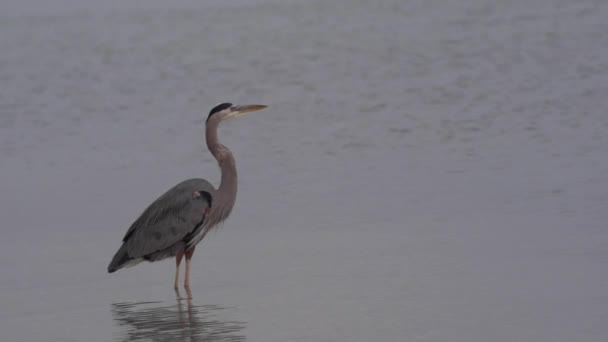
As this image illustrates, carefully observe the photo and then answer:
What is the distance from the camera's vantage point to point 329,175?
11.7 meters

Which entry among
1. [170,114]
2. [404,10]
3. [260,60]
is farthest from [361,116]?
[404,10]

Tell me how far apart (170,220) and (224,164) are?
664 mm

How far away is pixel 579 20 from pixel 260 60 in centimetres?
583

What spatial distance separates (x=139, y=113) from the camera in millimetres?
16297

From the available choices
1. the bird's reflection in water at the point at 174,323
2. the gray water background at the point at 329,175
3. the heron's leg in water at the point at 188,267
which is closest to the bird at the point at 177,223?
the heron's leg in water at the point at 188,267

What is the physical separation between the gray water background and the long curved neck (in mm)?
421

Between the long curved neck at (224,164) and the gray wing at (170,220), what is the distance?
236 millimetres

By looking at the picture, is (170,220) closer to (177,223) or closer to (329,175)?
(177,223)

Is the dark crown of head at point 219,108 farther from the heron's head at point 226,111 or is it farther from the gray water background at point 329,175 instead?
the gray water background at point 329,175

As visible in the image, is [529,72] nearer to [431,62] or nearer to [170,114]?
[431,62]

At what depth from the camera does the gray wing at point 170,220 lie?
28.2 feet

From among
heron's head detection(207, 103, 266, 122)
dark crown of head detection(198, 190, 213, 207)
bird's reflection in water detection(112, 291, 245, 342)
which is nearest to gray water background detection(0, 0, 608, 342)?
bird's reflection in water detection(112, 291, 245, 342)

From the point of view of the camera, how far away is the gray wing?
8586mm

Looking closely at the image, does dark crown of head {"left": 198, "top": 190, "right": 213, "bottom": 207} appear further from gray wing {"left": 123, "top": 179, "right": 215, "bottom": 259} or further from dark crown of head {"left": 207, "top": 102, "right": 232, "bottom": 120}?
dark crown of head {"left": 207, "top": 102, "right": 232, "bottom": 120}
